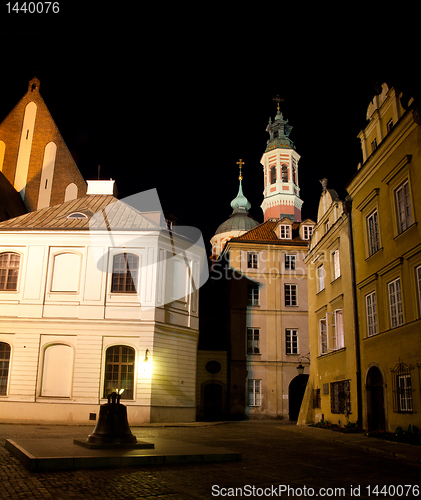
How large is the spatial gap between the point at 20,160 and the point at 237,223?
39.2 m

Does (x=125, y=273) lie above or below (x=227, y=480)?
above

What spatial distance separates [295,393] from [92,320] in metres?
18.7

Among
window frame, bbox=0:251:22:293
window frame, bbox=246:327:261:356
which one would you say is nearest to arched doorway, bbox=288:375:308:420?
window frame, bbox=246:327:261:356

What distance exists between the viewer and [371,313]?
18.1 metres

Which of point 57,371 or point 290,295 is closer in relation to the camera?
point 57,371

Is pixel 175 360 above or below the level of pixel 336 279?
below

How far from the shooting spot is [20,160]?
37.2 m

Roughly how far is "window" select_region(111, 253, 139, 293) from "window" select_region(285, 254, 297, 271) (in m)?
16.3

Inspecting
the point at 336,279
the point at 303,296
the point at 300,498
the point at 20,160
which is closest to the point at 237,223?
the point at 303,296

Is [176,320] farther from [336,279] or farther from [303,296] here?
[303,296]

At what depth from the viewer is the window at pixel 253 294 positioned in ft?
124

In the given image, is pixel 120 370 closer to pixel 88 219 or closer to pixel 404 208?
pixel 88 219

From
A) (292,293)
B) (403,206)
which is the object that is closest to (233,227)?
(292,293)

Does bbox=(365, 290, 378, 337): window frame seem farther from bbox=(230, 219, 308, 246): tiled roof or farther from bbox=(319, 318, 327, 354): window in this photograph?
bbox=(230, 219, 308, 246): tiled roof
